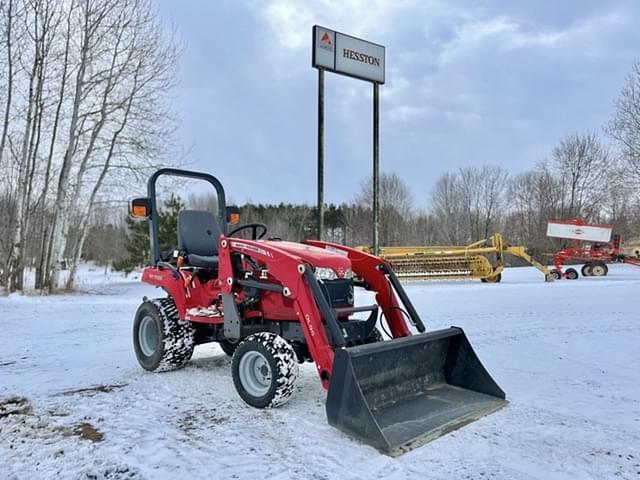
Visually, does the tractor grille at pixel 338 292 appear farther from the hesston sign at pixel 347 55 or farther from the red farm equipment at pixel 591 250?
the red farm equipment at pixel 591 250

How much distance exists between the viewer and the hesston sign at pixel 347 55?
528 inches

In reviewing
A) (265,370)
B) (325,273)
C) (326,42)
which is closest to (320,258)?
(325,273)

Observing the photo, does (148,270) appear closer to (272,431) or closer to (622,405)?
(272,431)

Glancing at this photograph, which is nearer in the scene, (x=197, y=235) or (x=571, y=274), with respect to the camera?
(x=197, y=235)

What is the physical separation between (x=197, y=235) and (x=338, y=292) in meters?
1.81

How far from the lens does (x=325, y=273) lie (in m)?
3.98

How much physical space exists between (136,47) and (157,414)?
1394 centimetres

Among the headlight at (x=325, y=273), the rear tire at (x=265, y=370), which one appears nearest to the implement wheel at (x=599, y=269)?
the headlight at (x=325, y=273)

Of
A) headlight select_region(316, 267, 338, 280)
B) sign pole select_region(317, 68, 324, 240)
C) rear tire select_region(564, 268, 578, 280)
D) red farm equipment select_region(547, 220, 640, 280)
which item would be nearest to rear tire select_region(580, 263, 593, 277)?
red farm equipment select_region(547, 220, 640, 280)

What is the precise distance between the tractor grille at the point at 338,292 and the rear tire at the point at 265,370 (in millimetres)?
506

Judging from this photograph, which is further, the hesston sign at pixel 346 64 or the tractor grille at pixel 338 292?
the hesston sign at pixel 346 64

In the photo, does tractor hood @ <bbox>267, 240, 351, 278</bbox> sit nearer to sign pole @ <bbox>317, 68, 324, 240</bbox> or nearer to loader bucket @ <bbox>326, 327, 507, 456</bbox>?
loader bucket @ <bbox>326, 327, 507, 456</bbox>

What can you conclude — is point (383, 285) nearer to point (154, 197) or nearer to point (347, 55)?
point (154, 197)

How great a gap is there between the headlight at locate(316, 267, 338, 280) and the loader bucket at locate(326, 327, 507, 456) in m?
0.73
